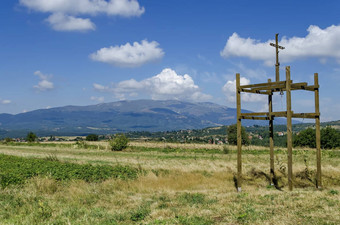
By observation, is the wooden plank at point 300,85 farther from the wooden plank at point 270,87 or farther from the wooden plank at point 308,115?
the wooden plank at point 308,115

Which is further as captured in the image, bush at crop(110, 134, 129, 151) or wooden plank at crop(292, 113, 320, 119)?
bush at crop(110, 134, 129, 151)

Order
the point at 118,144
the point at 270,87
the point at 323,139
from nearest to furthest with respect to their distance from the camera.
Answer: the point at 270,87, the point at 118,144, the point at 323,139

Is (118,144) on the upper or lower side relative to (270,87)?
lower

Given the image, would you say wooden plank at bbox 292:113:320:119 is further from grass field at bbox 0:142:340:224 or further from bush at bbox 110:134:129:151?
bush at bbox 110:134:129:151

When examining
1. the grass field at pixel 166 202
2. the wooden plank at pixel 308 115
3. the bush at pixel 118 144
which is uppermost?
the wooden plank at pixel 308 115

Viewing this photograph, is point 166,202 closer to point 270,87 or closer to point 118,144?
point 270,87

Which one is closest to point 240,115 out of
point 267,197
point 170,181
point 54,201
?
point 267,197

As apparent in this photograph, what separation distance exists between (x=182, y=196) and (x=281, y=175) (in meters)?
7.64

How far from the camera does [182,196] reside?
1323cm

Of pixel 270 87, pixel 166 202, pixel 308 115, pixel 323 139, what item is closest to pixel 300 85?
pixel 270 87

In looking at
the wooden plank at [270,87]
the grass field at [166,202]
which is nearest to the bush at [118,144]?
the grass field at [166,202]

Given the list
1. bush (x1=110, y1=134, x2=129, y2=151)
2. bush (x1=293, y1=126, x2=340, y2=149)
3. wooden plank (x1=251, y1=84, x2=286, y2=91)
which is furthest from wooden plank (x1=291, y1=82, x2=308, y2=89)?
bush (x1=293, y1=126, x2=340, y2=149)

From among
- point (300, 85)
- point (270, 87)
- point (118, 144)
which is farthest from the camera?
point (118, 144)

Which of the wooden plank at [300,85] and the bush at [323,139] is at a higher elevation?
the wooden plank at [300,85]
